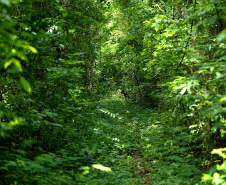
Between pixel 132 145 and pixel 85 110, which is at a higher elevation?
pixel 85 110

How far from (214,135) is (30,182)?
3461 mm

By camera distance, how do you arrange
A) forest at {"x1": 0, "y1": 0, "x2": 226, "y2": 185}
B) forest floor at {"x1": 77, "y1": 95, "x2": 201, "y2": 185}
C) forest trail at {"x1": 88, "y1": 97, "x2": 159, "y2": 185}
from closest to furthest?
forest at {"x1": 0, "y1": 0, "x2": 226, "y2": 185} < forest floor at {"x1": 77, "y1": 95, "x2": 201, "y2": 185} < forest trail at {"x1": 88, "y1": 97, "x2": 159, "y2": 185}

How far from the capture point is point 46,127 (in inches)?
160

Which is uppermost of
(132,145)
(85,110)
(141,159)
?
(85,110)

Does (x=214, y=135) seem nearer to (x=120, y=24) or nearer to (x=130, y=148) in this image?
(x=130, y=148)

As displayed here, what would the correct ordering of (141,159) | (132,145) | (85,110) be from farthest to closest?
1. (85,110)
2. (132,145)
3. (141,159)

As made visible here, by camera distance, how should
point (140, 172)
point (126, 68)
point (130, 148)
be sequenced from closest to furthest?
point (140, 172)
point (130, 148)
point (126, 68)

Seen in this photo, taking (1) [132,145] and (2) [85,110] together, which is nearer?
(1) [132,145]

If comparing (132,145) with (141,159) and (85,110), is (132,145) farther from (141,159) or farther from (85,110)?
(85,110)

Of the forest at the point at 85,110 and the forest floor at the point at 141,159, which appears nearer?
the forest at the point at 85,110

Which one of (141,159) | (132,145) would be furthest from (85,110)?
(141,159)

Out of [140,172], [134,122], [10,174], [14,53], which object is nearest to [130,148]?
[140,172]

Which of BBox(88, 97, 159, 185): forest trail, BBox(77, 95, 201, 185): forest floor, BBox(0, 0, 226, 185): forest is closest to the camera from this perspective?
BBox(0, 0, 226, 185): forest

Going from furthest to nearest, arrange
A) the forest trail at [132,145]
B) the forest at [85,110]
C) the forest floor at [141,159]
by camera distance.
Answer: the forest trail at [132,145] → the forest floor at [141,159] → the forest at [85,110]
